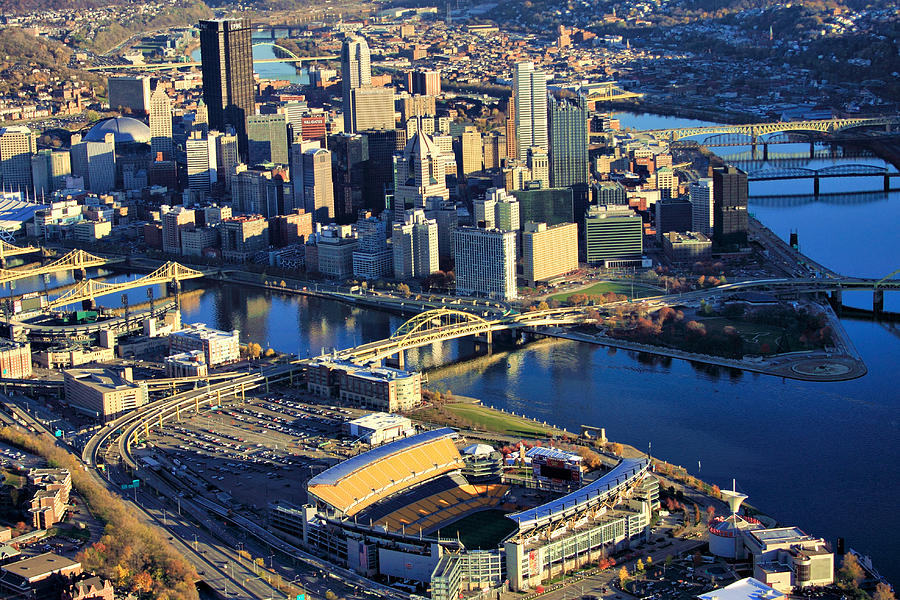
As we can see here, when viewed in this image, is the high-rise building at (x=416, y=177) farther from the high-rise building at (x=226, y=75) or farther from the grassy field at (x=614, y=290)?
the high-rise building at (x=226, y=75)

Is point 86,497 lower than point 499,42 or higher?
lower

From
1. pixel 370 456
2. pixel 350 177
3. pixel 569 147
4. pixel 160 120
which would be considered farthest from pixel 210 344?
pixel 160 120

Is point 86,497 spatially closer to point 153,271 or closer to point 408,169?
point 153,271

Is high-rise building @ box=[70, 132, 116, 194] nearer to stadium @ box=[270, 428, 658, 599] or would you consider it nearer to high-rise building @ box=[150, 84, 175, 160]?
high-rise building @ box=[150, 84, 175, 160]

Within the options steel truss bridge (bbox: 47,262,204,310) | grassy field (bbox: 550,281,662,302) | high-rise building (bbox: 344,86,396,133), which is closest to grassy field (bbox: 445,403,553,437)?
grassy field (bbox: 550,281,662,302)

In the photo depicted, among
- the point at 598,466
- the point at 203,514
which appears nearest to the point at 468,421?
the point at 598,466

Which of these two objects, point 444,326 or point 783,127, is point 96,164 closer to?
point 444,326
